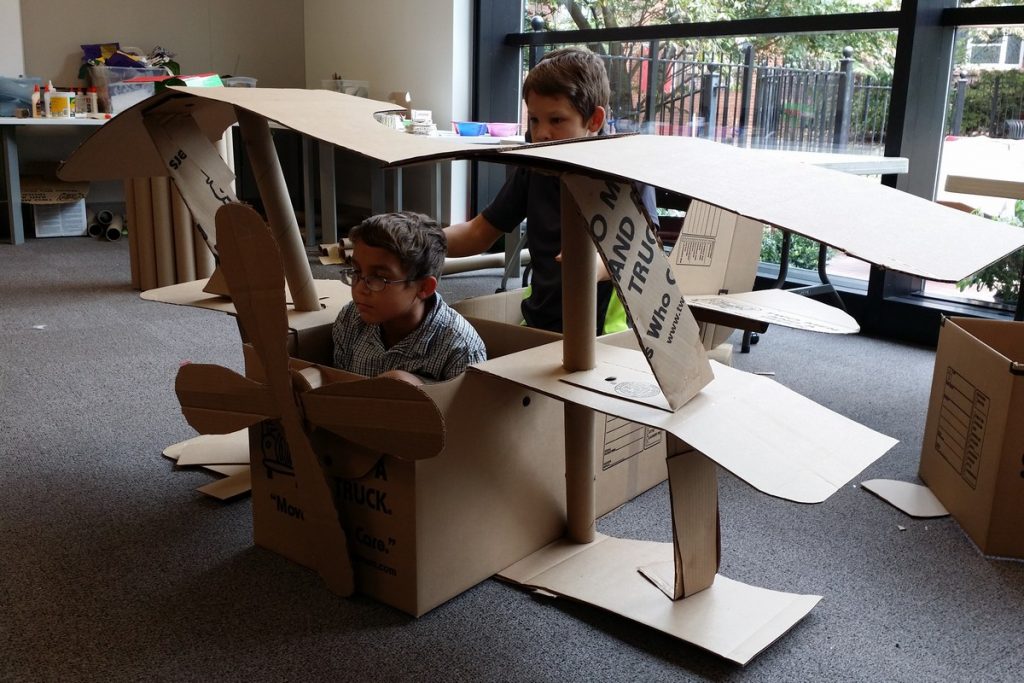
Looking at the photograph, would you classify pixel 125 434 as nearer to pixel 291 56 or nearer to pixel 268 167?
pixel 268 167

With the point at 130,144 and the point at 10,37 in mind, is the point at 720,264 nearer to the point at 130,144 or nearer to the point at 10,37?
the point at 130,144

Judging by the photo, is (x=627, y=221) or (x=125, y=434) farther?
(x=125, y=434)

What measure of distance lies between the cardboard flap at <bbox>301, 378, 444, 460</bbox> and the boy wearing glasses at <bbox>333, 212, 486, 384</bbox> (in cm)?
15

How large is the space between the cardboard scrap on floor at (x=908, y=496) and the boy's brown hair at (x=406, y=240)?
1.13 metres

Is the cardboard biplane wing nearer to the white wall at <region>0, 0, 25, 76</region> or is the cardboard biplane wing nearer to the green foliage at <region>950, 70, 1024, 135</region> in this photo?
the green foliage at <region>950, 70, 1024, 135</region>

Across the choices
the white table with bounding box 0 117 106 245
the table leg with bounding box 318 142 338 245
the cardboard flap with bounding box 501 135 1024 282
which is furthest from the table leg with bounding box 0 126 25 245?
the cardboard flap with bounding box 501 135 1024 282

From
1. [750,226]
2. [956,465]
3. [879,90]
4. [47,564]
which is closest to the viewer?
[47,564]

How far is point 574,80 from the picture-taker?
68.7 inches

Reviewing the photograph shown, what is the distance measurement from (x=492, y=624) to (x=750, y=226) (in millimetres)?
1401

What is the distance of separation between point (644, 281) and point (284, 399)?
606 millimetres

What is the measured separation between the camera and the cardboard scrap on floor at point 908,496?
1950mm

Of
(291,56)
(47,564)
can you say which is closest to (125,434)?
(47,564)

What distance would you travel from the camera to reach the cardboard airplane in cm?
112

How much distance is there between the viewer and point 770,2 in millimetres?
3812
